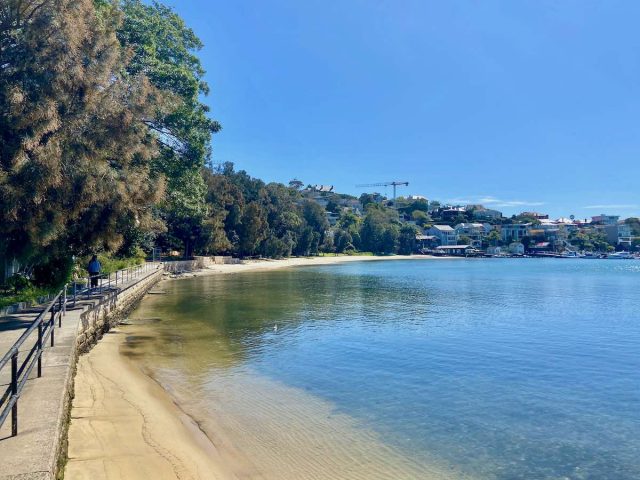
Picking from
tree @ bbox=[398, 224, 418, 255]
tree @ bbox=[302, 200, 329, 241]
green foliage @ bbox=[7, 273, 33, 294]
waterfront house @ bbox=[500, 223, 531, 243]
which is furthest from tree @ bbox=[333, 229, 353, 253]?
green foliage @ bbox=[7, 273, 33, 294]

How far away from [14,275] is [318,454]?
17018mm

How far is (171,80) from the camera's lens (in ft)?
83.5

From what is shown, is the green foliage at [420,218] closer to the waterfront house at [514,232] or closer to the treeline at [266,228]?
the waterfront house at [514,232]

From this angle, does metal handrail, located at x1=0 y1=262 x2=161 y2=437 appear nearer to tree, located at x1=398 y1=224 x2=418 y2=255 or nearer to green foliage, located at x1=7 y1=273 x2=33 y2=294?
green foliage, located at x1=7 y1=273 x2=33 y2=294

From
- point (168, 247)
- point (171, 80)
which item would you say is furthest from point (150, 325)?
point (168, 247)

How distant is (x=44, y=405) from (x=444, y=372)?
1105cm

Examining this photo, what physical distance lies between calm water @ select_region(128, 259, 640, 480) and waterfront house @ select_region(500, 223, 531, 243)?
145 meters

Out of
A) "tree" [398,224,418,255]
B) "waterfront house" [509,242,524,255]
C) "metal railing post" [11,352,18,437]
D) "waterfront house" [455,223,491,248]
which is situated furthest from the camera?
"waterfront house" [455,223,491,248]

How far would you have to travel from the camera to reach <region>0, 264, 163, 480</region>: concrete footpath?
208 inches

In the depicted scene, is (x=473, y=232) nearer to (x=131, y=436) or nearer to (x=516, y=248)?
(x=516, y=248)

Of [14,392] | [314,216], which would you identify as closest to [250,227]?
[314,216]

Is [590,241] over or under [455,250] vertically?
over

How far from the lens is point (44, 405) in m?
6.92

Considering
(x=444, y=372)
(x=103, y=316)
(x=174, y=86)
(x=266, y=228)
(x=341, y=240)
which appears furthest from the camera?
(x=341, y=240)
